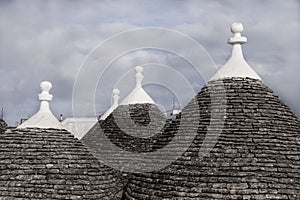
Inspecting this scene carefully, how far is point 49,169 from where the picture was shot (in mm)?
10289

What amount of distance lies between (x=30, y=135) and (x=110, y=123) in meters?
3.84

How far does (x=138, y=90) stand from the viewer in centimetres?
1544

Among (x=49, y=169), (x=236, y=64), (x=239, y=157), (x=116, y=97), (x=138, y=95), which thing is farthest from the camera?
(x=116, y=97)

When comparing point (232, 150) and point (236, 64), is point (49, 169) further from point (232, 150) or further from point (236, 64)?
point (236, 64)

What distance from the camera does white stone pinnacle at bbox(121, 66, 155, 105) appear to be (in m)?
15.1

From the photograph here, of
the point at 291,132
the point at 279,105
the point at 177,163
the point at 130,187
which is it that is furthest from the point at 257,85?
the point at 130,187

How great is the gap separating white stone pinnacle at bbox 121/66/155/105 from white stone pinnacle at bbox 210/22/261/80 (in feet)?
14.2

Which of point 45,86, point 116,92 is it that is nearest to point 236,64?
point 45,86

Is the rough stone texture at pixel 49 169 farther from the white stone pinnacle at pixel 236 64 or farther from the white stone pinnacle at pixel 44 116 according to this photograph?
the white stone pinnacle at pixel 236 64

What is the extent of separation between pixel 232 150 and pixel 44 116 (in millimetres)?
4709

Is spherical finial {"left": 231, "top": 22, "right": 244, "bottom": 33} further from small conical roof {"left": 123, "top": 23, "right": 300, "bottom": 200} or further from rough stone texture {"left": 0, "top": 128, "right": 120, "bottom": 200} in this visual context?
rough stone texture {"left": 0, "top": 128, "right": 120, "bottom": 200}

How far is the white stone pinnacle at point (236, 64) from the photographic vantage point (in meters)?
11.0

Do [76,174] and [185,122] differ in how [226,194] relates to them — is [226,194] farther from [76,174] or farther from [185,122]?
[76,174]

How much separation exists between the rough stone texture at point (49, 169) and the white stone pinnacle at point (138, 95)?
12.8 ft
